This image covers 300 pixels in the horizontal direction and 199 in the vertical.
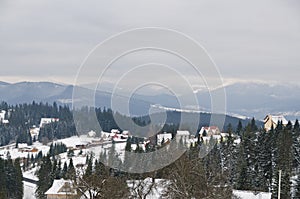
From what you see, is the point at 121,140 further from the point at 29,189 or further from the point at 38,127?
the point at 38,127

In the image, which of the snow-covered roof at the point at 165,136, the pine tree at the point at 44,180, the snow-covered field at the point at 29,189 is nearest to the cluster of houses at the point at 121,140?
the snow-covered roof at the point at 165,136

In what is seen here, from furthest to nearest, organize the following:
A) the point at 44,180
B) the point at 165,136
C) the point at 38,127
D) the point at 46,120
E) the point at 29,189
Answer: the point at 46,120 → the point at 38,127 → the point at 29,189 → the point at 165,136 → the point at 44,180

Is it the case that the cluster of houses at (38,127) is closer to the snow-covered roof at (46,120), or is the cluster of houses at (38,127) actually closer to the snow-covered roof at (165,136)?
the snow-covered roof at (46,120)

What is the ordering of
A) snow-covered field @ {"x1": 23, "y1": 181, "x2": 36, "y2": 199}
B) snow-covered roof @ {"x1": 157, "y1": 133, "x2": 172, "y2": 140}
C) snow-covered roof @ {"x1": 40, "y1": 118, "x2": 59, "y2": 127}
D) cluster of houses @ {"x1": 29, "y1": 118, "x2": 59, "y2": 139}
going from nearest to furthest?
snow-covered roof @ {"x1": 157, "y1": 133, "x2": 172, "y2": 140}
snow-covered field @ {"x1": 23, "y1": 181, "x2": 36, "y2": 199}
cluster of houses @ {"x1": 29, "y1": 118, "x2": 59, "y2": 139}
snow-covered roof @ {"x1": 40, "y1": 118, "x2": 59, "y2": 127}

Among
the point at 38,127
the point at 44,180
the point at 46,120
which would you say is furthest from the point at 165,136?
the point at 46,120

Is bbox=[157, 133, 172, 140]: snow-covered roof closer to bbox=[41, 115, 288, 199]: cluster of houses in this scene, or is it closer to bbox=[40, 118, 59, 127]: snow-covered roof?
bbox=[41, 115, 288, 199]: cluster of houses

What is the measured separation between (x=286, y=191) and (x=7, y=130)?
126027 millimetres

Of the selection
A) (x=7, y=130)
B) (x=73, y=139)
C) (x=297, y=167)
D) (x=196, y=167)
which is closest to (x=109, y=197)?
(x=196, y=167)

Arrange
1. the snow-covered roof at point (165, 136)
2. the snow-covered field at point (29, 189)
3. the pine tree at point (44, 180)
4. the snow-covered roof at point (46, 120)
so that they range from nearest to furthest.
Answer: the pine tree at point (44, 180) < the snow-covered roof at point (165, 136) < the snow-covered field at point (29, 189) < the snow-covered roof at point (46, 120)

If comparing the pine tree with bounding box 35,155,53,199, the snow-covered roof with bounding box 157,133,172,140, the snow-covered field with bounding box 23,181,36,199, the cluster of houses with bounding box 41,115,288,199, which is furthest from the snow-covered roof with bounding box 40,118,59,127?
the pine tree with bounding box 35,155,53,199

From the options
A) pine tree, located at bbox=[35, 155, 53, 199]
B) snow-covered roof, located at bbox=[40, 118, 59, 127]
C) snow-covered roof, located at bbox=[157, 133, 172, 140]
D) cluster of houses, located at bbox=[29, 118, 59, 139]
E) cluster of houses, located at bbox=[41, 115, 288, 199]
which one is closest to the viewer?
cluster of houses, located at bbox=[41, 115, 288, 199]

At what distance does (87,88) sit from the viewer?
74.7ft

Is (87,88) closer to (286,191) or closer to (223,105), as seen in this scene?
(223,105)

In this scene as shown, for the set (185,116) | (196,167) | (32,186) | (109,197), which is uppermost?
(185,116)
